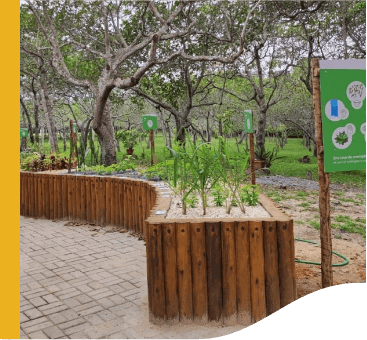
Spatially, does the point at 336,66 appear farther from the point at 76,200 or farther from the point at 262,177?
the point at 262,177

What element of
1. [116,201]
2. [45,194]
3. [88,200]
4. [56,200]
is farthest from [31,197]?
[116,201]

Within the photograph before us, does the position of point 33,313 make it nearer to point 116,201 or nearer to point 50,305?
point 50,305

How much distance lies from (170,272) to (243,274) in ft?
1.43

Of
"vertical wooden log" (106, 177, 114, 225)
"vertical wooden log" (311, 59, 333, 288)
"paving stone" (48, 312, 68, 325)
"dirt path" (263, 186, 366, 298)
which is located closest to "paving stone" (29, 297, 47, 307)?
"paving stone" (48, 312, 68, 325)

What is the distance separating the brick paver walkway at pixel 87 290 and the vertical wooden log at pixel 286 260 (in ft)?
1.21

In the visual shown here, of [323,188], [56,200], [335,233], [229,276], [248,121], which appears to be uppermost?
[248,121]

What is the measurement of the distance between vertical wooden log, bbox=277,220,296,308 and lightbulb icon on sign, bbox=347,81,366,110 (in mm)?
907

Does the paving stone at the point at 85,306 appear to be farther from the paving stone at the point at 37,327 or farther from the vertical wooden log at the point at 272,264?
the vertical wooden log at the point at 272,264

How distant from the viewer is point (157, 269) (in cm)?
236

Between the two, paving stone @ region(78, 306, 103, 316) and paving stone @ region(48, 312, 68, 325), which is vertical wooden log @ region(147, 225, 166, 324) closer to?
paving stone @ region(78, 306, 103, 316)

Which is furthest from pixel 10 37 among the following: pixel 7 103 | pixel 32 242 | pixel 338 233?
pixel 338 233

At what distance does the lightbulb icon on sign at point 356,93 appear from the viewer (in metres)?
1.53

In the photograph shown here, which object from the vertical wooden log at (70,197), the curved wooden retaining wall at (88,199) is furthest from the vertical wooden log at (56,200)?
the vertical wooden log at (70,197)

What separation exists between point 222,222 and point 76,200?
11.8 ft
